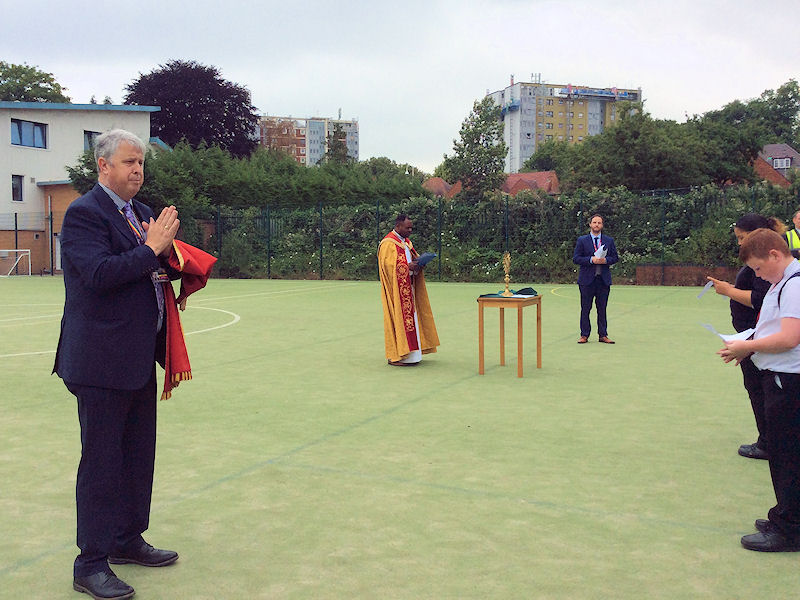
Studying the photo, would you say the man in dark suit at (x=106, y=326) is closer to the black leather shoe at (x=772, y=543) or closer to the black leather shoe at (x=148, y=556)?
the black leather shoe at (x=148, y=556)

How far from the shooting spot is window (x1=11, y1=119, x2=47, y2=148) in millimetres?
39531

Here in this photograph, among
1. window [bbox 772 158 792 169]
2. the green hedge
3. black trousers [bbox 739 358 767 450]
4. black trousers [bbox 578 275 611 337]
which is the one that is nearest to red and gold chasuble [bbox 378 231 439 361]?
black trousers [bbox 578 275 611 337]

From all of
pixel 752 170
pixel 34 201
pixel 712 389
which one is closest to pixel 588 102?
pixel 752 170

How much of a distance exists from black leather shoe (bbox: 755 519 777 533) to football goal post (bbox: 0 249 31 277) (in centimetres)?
3641

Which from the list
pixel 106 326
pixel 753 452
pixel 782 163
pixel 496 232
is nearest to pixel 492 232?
pixel 496 232

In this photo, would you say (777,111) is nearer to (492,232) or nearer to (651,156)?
(651,156)

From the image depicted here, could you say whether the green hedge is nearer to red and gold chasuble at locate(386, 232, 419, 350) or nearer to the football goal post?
the football goal post

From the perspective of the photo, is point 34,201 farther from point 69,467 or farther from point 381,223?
point 69,467

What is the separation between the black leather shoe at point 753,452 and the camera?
19.6 feet

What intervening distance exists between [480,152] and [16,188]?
32834mm

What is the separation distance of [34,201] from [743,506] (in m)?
40.5

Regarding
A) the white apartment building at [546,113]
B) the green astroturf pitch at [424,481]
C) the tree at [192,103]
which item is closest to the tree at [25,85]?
the tree at [192,103]

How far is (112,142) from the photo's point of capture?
3713 mm

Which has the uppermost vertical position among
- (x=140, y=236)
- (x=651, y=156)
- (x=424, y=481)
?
(x=651, y=156)
